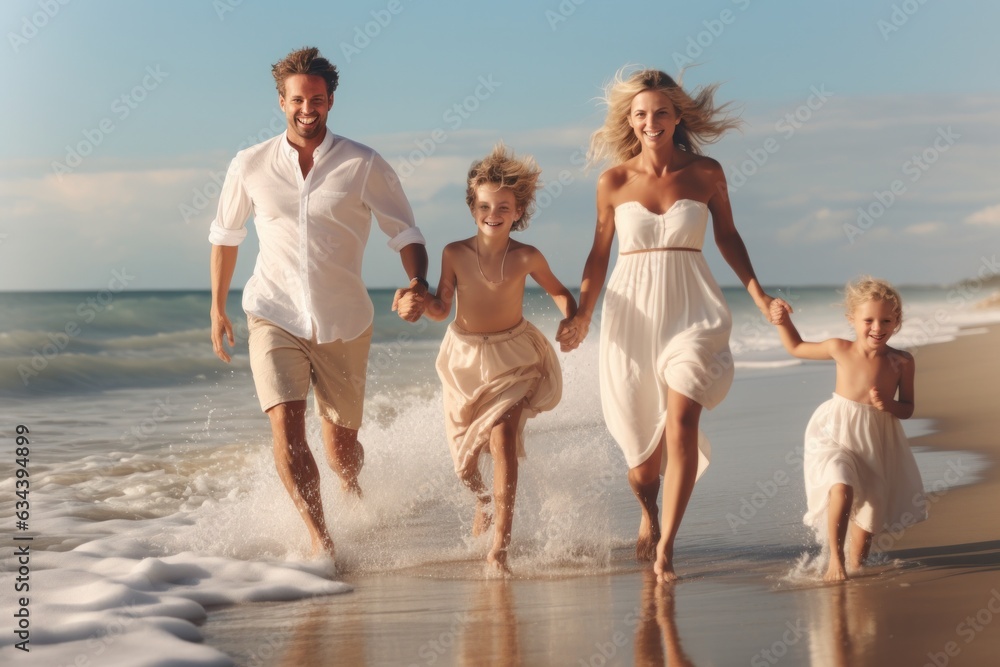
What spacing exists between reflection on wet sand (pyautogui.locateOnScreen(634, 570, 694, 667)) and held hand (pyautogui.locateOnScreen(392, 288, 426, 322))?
1.59 m

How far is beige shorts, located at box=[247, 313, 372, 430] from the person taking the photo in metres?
5.66

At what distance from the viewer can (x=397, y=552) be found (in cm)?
604

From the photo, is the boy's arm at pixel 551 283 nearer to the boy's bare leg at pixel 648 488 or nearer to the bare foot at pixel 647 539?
the boy's bare leg at pixel 648 488

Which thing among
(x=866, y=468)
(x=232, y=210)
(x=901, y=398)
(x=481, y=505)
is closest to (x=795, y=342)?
(x=901, y=398)

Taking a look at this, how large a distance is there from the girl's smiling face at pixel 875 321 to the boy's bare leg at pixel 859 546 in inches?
32.2

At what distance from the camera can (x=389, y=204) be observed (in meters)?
5.88

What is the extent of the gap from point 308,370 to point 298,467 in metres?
0.49

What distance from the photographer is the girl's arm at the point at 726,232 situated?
5.75 metres

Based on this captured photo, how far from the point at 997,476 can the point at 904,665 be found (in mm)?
3488

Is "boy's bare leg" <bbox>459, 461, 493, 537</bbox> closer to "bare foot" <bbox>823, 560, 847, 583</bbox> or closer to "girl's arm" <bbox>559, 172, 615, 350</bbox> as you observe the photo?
"girl's arm" <bbox>559, 172, 615, 350</bbox>

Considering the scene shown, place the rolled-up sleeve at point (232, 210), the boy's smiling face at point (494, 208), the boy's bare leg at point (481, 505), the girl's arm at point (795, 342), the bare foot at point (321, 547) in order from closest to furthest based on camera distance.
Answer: the girl's arm at point (795, 342) → the bare foot at point (321, 547) → the boy's smiling face at point (494, 208) → the rolled-up sleeve at point (232, 210) → the boy's bare leg at point (481, 505)

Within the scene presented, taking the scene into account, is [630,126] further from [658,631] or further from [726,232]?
[658,631]
